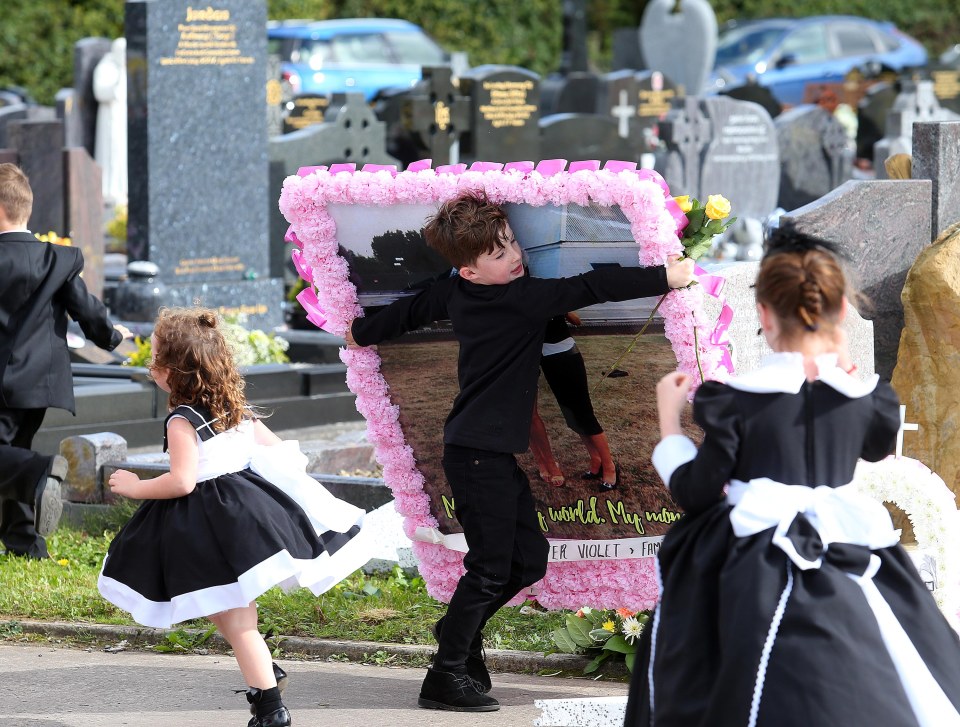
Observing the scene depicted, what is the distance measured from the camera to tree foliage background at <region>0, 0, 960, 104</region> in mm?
22906

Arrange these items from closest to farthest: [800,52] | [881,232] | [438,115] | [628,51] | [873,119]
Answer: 1. [881,232]
2. [438,115]
3. [873,119]
4. [800,52]
5. [628,51]

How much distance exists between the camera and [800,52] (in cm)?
2334

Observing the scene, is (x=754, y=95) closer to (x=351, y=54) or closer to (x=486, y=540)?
(x=351, y=54)

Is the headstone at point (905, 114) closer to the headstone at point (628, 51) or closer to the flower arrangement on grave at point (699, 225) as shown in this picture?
the headstone at point (628, 51)

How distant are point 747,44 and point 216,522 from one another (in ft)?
69.5

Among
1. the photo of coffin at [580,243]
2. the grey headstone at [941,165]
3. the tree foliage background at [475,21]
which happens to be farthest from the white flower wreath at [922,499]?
the tree foliage background at [475,21]

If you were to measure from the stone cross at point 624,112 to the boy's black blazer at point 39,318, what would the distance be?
38.1 feet

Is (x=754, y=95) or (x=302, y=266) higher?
(x=754, y=95)

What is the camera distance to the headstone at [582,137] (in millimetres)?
15234

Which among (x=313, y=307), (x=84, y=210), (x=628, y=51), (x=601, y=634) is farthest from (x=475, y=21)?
(x=601, y=634)

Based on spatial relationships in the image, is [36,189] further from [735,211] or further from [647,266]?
[647,266]

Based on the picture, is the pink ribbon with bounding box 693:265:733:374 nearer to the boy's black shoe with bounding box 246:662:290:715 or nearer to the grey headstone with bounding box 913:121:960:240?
the boy's black shoe with bounding box 246:662:290:715

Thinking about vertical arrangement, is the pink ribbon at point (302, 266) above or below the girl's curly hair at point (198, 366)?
above

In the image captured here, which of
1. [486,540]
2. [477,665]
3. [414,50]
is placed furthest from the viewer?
[414,50]
